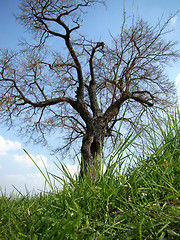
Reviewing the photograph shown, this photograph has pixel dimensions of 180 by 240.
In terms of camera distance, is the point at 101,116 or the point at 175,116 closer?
the point at 175,116

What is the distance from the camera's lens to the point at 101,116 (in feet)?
27.6

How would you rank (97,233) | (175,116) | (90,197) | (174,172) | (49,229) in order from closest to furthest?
1. (97,233)
2. (49,229)
3. (90,197)
4. (174,172)
5. (175,116)

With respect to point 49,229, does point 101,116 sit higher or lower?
higher

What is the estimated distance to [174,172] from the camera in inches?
54.3

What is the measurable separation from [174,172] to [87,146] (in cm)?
616

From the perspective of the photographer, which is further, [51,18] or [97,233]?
[51,18]

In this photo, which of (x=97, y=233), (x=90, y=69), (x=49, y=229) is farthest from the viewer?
(x=90, y=69)

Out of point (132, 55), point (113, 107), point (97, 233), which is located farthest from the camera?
point (113, 107)

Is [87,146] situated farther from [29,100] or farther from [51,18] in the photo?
[51,18]

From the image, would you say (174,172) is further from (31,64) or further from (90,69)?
(90,69)

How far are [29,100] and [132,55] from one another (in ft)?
14.9

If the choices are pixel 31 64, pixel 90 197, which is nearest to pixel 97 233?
pixel 90 197

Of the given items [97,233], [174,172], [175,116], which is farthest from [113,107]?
[97,233]

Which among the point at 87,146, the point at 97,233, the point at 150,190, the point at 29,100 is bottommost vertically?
the point at 97,233
